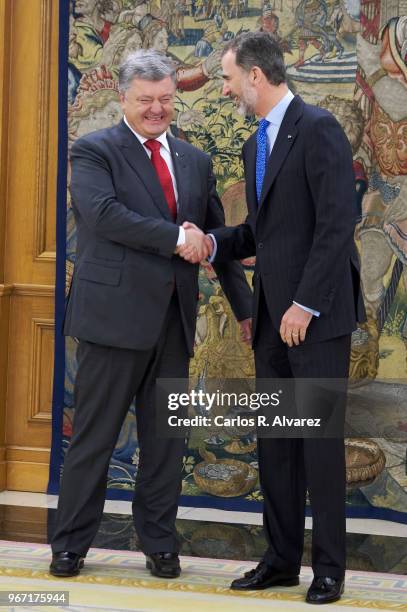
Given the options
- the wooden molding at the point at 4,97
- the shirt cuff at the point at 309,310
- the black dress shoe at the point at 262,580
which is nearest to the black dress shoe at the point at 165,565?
the black dress shoe at the point at 262,580

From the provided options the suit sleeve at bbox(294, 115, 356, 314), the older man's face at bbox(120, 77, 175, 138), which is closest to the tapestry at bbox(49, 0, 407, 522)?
the older man's face at bbox(120, 77, 175, 138)

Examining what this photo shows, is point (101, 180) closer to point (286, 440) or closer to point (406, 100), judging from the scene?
point (286, 440)

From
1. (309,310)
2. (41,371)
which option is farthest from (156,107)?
(41,371)

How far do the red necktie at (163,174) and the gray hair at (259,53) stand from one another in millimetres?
425

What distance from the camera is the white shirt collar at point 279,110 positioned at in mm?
3338

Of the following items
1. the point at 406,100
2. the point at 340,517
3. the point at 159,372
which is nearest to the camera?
the point at 340,517

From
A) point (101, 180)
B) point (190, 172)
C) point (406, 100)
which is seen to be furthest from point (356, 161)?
point (101, 180)

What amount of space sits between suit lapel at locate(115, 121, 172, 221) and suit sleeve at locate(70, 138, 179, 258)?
0.26ft

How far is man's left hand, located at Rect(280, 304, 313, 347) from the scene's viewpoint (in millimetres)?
3205

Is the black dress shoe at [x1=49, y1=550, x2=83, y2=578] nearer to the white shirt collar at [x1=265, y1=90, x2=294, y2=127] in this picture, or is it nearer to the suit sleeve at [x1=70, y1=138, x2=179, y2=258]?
the suit sleeve at [x1=70, y1=138, x2=179, y2=258]

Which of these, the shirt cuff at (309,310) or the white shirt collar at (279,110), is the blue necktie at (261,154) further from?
the shirt cuff at (309,310)

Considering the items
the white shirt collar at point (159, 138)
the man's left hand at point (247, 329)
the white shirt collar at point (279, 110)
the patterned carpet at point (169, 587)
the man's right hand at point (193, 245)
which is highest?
the white shirt collar at point (279, 110)

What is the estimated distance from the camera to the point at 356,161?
4.38 meters

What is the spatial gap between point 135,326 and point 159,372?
0.21m
